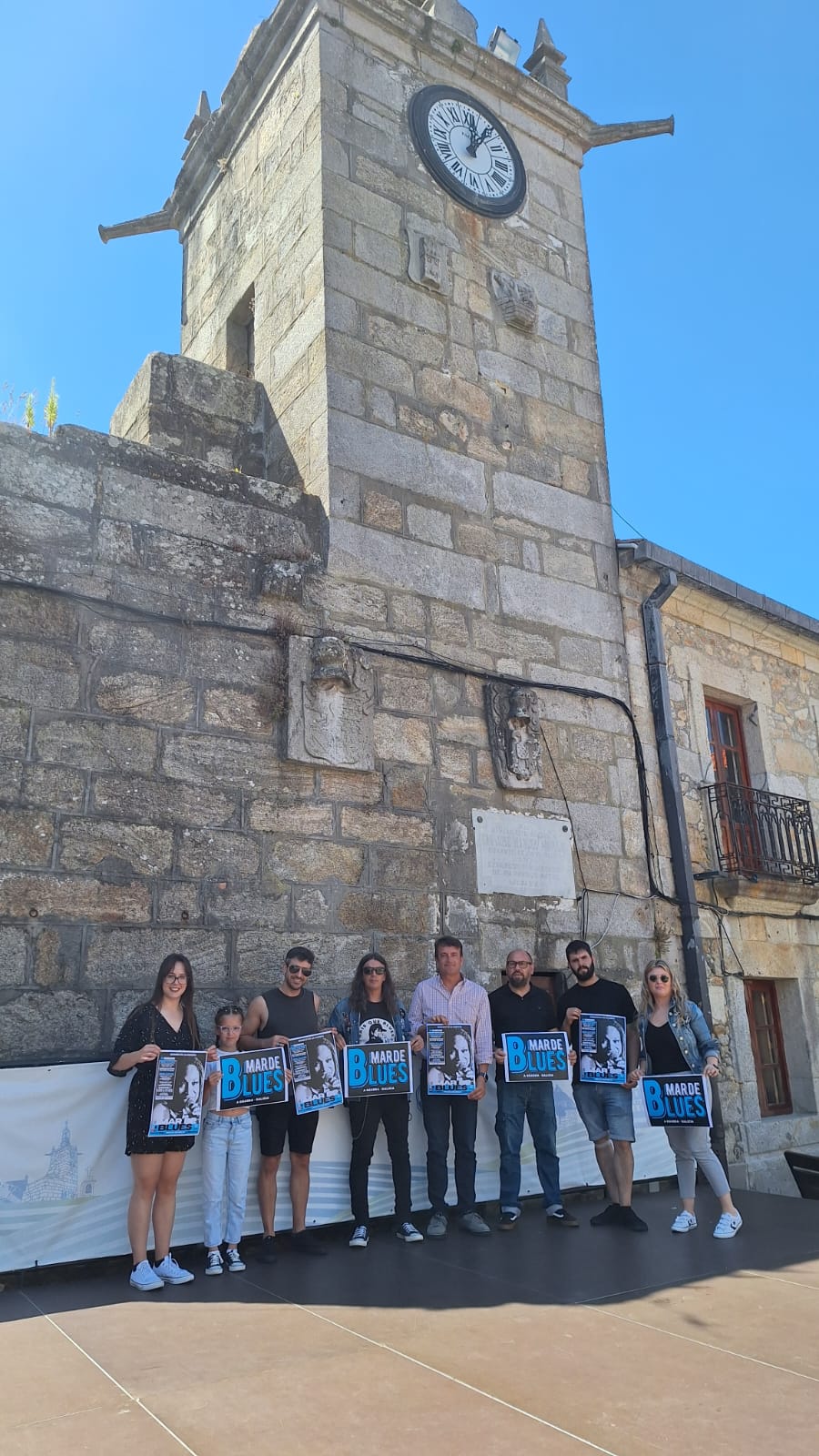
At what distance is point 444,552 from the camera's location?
617 centimetres

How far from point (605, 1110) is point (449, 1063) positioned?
84 centimetres

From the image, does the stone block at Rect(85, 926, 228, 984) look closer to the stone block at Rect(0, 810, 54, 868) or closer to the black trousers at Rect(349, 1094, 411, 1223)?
the stone block at Rect(0, 810, 54, 868)

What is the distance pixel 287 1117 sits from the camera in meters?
4.25

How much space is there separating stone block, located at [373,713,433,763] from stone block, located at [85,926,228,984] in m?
1.35

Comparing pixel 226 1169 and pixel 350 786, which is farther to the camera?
pixel 350 786

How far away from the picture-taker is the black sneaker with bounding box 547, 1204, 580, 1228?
4672 mm

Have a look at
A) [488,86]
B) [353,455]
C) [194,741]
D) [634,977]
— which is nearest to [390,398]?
[353,455]

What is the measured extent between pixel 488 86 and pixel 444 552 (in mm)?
3852

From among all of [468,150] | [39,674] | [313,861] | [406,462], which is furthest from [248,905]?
[468,150]

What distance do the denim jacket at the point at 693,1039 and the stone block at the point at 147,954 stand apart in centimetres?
202

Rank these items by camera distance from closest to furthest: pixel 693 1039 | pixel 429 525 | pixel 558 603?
1. pixel 693 1039
2. pixel 429 525
3. pixel 558 603

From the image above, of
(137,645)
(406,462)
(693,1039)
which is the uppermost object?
(406,462)

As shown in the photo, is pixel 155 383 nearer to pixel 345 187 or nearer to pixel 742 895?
pixel 345 187

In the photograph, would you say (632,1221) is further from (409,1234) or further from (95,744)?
(95,744)
